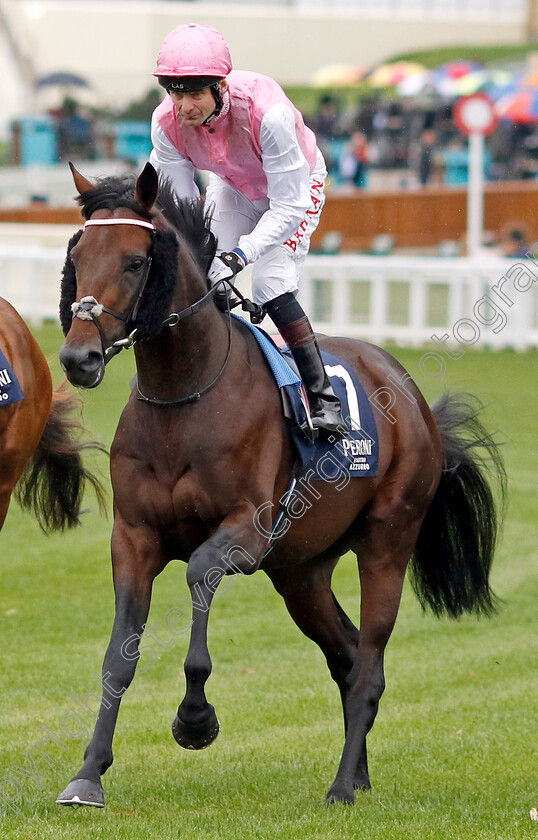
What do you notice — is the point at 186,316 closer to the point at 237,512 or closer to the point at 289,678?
the point at 237,512

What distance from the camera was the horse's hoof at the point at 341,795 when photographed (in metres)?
4.79

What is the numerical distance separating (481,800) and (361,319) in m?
11.9

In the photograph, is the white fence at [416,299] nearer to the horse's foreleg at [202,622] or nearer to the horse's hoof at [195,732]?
the horse's foreleg at [202,622]

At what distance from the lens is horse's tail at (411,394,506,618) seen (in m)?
5.82

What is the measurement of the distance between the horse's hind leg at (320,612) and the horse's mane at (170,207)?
140cm

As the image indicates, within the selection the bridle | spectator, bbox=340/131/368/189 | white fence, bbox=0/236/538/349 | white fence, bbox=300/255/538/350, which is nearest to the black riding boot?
the bridle

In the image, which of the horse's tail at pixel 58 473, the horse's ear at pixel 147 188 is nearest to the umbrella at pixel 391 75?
the horse's tail at pixel 58 473

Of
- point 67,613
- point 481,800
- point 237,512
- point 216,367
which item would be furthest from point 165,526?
point 67,613

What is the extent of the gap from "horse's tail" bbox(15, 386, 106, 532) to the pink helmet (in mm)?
2572

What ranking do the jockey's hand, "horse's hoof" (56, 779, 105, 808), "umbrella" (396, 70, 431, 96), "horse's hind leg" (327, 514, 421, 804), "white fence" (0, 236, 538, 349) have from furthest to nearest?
"umbrella" (396, 70, 431, 96) → "white fence" (0, 236, 538, 349) → "horse's hind leg" (327, 514, 421, 804) → the jockey's hand → "horse's hoof" (56, 779, 105, 808)

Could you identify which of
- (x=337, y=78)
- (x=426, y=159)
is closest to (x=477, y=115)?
(x=426, y=159)

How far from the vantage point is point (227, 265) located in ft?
14.8

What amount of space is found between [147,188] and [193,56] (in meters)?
0.49

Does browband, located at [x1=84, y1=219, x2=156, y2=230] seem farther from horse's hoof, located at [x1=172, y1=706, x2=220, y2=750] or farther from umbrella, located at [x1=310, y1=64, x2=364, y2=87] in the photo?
umbrella, located at [x1=310, y1=64, x2=364, y2=87]
